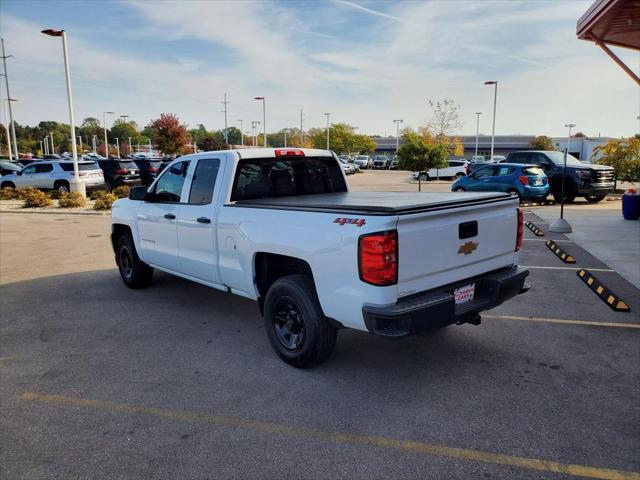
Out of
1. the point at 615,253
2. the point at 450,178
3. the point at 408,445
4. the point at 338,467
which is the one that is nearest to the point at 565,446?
the point at 408,445

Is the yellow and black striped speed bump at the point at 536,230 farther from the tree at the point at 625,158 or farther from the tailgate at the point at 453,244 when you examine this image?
the tree at the point at 625,158

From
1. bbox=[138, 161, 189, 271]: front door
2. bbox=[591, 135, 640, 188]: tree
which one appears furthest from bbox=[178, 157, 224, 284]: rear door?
bbox=[591, 135, 640, 188]: tree

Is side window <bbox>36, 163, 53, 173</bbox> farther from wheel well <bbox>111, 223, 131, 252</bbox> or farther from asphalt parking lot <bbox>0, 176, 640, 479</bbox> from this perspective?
asphalt parking lot <bbox>0, 176, 640, 479</bbox>

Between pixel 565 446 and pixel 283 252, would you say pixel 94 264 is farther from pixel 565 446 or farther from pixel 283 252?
pixel 565 446

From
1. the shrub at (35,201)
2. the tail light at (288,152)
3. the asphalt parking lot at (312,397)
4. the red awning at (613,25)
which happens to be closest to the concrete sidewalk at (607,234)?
the asphalt parking lot at (312,397)

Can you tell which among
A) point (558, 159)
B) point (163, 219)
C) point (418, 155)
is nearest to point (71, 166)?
point (418, 155)

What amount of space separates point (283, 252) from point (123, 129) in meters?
154

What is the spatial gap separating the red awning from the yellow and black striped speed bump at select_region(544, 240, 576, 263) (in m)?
4.41

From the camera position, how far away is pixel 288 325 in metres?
4.46

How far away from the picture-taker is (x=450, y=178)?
37.7m

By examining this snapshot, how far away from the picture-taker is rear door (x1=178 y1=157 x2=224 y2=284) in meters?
5.14

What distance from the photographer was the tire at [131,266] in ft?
22.9

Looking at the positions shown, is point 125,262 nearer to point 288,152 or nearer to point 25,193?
point 288,152

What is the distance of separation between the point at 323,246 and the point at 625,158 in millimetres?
20210
